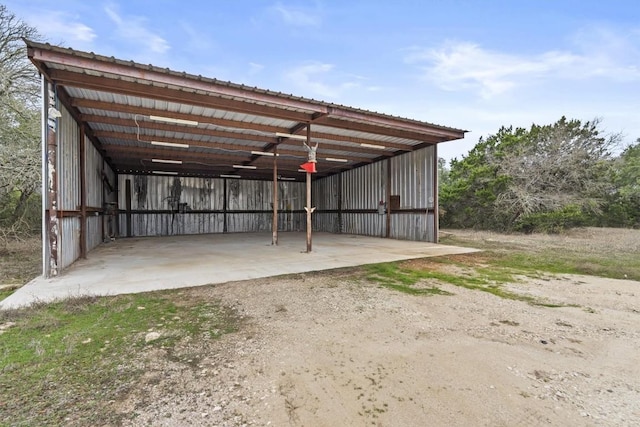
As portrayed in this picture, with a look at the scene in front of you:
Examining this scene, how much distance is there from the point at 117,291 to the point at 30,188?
7.16 metres

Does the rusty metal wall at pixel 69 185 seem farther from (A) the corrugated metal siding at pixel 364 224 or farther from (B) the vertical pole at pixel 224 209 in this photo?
(A) the corrugated metal siding at pixel 364 224

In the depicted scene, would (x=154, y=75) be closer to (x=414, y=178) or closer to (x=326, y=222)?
(x=414, y=178)

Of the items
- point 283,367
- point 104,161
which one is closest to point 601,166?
point 283,367

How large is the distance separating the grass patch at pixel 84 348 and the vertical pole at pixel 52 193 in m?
2.02

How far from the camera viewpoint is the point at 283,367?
216cm

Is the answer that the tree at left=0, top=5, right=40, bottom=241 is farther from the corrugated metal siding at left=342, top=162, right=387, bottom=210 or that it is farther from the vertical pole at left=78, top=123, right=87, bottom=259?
the corrugated metal siding at left=342, top=162, right=387, bottom=210

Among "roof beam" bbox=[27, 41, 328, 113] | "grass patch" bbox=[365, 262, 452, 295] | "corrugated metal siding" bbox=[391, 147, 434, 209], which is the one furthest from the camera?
"corrugated metal siding" bbox=[391, 147, 434, 209]

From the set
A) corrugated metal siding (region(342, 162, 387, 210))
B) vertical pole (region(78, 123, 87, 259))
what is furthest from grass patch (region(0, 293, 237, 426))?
corrugated metal siding (region(342, 162, 387, 210))

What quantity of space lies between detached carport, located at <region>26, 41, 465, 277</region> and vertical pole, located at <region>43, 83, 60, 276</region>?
2 centimetres

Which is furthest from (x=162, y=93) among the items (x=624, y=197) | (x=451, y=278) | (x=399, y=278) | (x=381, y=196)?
(x=624, y=197)

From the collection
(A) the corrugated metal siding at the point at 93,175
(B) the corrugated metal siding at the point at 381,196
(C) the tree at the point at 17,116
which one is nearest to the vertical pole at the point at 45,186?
(A) the corrugated metal siding at the point at 93,175

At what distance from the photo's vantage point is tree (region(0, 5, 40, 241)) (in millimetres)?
7621

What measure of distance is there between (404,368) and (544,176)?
15.2 metres

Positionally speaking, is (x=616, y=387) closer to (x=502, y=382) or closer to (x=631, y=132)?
(x=502, y=382)
